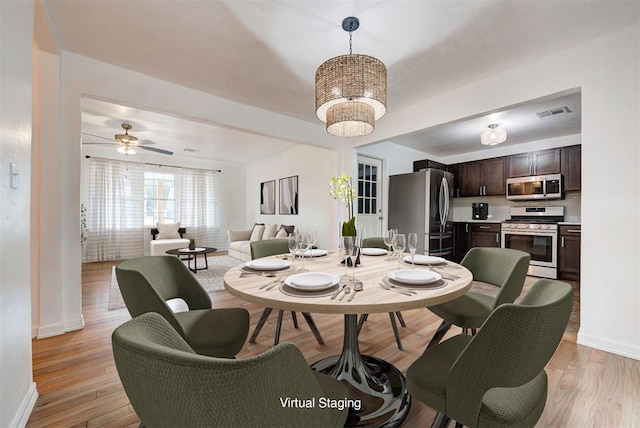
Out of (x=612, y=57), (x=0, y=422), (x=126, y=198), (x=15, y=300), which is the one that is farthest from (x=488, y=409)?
(x=126, y=198)

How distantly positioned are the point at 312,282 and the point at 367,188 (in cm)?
398

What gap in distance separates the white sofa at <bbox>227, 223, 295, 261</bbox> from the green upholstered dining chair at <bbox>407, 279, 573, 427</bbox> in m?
4.52

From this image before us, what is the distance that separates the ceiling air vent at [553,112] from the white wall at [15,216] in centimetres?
483

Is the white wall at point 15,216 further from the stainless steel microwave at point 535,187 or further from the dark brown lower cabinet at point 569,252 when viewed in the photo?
the stainless steel microwave at point 535,187

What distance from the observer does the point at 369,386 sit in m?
1.50

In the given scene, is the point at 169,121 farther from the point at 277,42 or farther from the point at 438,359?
the point at 438,359

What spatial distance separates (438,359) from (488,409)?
263 millimetres

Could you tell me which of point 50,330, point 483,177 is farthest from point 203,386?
point 483,177

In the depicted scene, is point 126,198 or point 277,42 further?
point 126,198

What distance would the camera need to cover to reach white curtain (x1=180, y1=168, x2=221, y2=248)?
6.68m

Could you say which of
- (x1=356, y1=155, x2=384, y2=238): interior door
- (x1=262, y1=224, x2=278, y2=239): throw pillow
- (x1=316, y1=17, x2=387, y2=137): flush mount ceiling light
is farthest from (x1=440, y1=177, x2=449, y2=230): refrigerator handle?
(x1=316, y1=17, x2=387, y2=137): flush mount ceiling light

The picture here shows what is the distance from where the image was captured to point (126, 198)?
5945 millimetres

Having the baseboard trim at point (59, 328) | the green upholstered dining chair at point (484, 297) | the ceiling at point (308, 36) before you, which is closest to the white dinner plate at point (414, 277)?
the green upholstered dining chair at point (484, 297)

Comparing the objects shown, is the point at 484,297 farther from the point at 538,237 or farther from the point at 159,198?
the point at 159,198
